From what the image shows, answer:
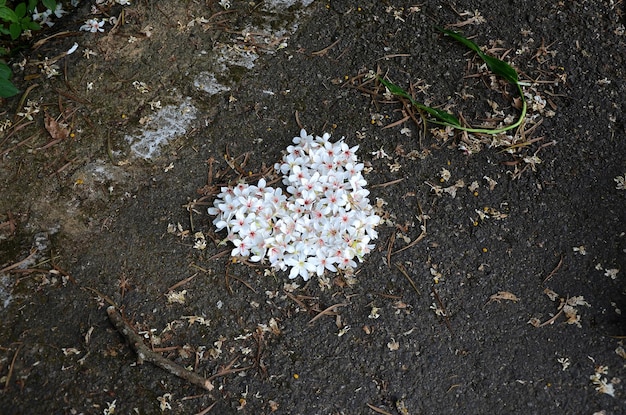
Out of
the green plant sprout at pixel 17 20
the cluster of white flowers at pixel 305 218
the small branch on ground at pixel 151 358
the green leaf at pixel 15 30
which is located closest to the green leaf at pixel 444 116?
the cluster of white flowers at pixel 305 218

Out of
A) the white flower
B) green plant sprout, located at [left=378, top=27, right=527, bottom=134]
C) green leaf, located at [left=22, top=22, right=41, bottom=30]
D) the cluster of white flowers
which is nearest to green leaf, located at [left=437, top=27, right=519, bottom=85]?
green plant sprout, located at [left=378, top=27, right=527, bottom=134]

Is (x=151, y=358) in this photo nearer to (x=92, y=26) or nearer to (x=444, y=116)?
(x=444, y=116)

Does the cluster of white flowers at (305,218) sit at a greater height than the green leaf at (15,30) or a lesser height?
lesser

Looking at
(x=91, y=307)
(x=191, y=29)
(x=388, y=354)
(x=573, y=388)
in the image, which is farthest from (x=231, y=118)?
(x=573, y=388)

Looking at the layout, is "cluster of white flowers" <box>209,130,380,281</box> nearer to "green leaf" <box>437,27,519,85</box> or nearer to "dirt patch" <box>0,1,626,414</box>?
"dirt patch" <box>0,1,626,414</box>

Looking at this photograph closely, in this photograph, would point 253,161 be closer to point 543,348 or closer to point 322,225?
point 322,225

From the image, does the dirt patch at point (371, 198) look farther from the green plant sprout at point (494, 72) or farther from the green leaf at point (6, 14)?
the green leaf at point (6, 14)
